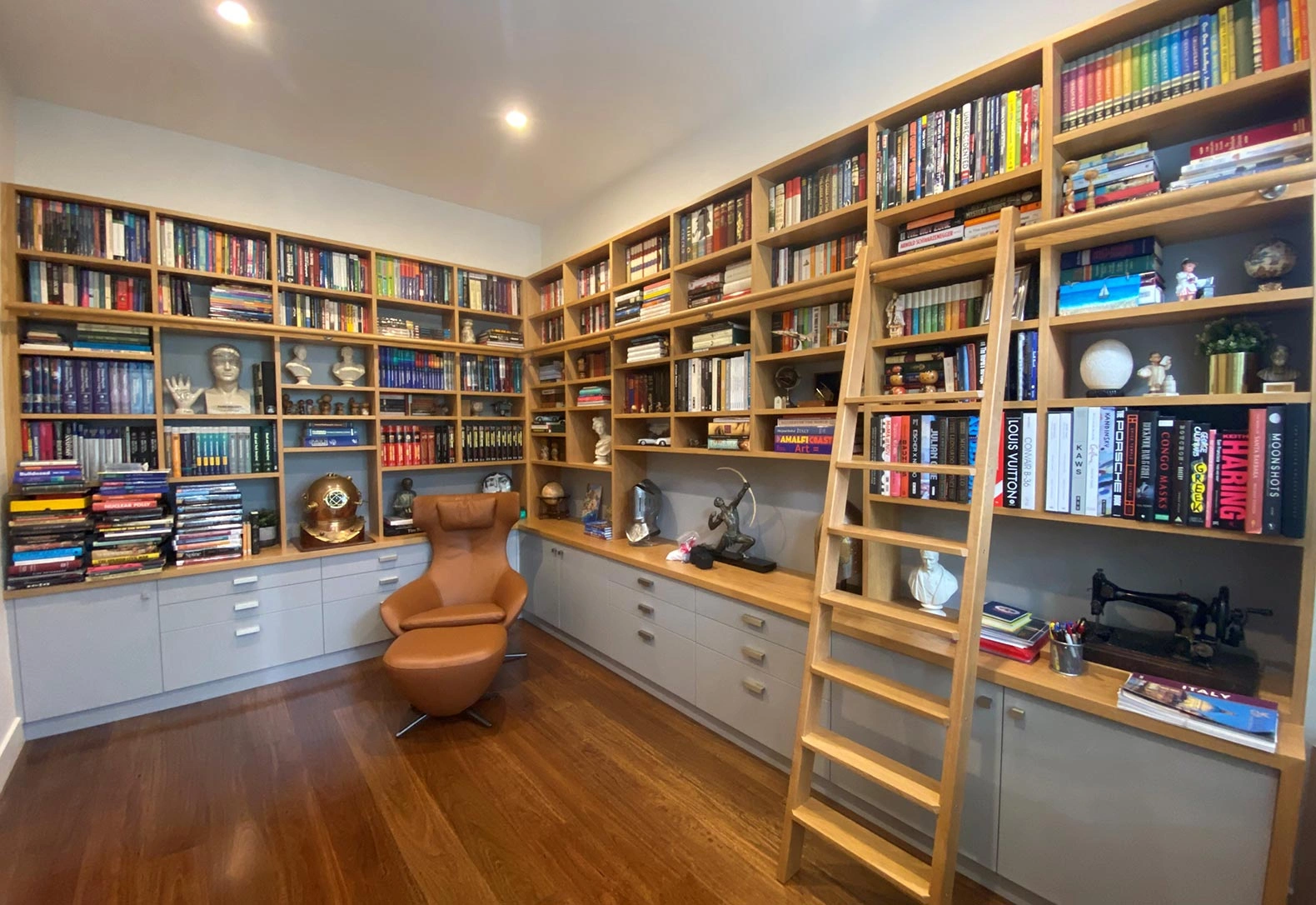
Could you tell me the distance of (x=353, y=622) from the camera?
3.23m

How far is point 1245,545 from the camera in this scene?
147 centimetres

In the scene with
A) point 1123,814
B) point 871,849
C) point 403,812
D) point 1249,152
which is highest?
point 1249,152

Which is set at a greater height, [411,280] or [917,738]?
[411,280]

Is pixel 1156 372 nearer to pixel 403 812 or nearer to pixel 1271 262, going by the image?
pixel 1271 262

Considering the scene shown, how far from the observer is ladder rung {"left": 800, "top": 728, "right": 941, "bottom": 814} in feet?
4.59

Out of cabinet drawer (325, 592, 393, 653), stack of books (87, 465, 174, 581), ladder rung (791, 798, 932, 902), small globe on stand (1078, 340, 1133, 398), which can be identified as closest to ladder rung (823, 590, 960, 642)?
ladder rung (791, 798, 932, 902)

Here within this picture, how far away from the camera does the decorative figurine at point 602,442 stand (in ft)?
11.3

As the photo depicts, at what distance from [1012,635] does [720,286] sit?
78.9 inches

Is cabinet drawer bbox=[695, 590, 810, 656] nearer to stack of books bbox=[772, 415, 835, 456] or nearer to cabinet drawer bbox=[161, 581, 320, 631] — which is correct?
stack of books bbox=[772, 415, 835, 456]

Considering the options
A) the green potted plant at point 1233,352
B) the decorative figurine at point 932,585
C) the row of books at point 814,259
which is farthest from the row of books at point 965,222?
the decorative figurine at point 932,585

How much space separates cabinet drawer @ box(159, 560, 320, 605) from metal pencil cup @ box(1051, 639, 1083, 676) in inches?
143

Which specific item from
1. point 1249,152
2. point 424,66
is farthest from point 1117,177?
point 424,66

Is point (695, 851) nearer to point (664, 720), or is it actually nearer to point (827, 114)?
point (664, 720)

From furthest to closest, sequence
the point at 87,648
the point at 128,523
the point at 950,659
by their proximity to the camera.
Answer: the point at 128,523 < the point at 87,648 < the point at 950,659
